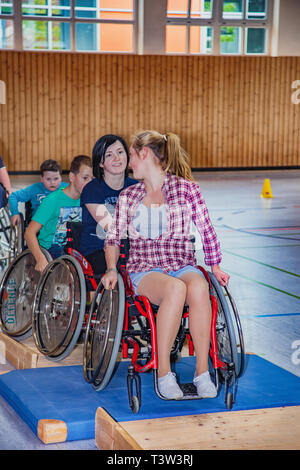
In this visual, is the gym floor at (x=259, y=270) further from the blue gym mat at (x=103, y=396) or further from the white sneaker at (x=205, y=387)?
the white sneaker at (x=205, y=387)

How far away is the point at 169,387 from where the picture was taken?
2.41 metres

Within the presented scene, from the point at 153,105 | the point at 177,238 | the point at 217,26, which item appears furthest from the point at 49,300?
the point at 217,26

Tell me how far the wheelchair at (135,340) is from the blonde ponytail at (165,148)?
17.3 inches

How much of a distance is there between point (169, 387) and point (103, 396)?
0.28 m

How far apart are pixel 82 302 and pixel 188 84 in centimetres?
1205

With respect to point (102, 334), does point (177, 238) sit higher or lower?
higher

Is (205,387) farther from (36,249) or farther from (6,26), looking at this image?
(6,26)

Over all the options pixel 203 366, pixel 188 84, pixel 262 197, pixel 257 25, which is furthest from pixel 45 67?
pixel 203 366

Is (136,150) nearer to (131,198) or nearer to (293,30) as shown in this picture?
(131,198)

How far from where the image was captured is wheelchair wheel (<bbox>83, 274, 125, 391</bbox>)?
244 cm

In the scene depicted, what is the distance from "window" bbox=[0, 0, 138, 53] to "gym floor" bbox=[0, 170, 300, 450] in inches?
130

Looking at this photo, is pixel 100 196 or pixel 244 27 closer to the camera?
pixel 100 196

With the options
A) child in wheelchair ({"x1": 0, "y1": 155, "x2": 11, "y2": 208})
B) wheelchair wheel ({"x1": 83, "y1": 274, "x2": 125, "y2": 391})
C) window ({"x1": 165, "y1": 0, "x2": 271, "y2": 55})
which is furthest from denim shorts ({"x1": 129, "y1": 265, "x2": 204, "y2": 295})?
window ({"x1": 165, "y1": 0, "x2": 271, "y2": 55})

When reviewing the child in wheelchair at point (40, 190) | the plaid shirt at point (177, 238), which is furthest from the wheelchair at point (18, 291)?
the plaid shirt at point (177, 238)
